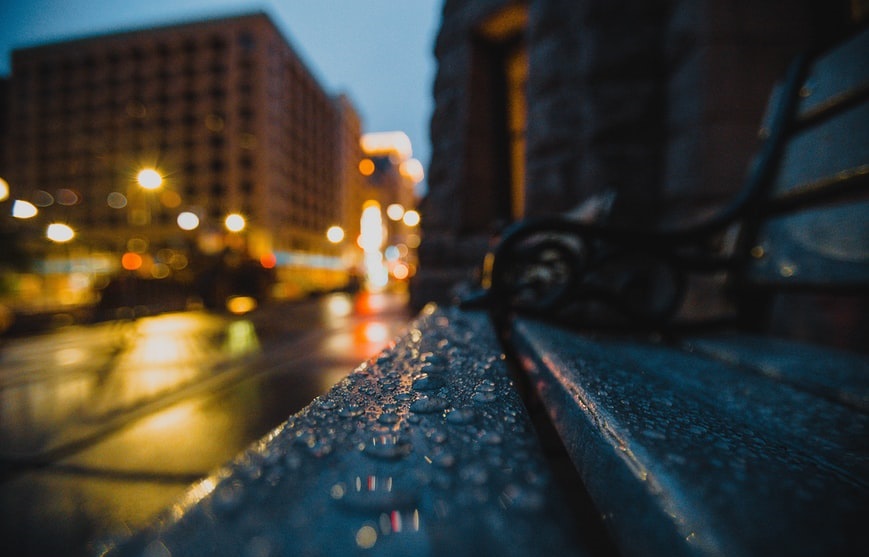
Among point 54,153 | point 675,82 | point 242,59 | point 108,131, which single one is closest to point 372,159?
point 242,59

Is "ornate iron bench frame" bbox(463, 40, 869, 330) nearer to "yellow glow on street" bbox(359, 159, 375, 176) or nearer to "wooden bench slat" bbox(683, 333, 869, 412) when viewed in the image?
"wooden bench slat" bbox(683, 333, 869, 412)

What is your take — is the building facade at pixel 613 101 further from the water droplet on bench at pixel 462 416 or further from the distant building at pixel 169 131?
the distant building at pixel 169 131

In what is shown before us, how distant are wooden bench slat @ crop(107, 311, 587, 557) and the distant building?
24.8 m

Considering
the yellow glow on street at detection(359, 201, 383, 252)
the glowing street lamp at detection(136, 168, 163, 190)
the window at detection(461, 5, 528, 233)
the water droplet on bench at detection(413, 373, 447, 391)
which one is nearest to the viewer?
the water droplet on bench at detection(413, 373, 447, 391)

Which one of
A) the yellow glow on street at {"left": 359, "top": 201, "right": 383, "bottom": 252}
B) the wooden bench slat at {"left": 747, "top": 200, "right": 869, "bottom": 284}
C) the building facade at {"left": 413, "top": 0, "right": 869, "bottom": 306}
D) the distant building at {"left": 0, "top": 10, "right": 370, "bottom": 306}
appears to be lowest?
the wooden bench slat at {"left": 747, "top": 200, "right": 869, "bottom": 284}

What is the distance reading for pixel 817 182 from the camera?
1.11 meters

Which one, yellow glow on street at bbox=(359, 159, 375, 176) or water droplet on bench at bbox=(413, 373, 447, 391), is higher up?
yellow glow on street at bbox=(359, 159, 375, 176)

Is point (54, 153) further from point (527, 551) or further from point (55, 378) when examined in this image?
point (527, 551)

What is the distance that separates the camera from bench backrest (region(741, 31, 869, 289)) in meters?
0.99

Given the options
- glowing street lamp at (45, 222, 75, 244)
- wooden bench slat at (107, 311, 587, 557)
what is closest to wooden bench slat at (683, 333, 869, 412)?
wooden bench slat at (107, 311, 587, 557)

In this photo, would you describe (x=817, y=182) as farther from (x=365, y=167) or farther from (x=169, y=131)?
(x=365, y=167)

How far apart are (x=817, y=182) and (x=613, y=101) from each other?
6.31 ft

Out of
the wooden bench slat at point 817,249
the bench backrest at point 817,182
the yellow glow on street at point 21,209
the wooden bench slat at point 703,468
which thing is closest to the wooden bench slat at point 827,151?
the bench backrest at point 817,182

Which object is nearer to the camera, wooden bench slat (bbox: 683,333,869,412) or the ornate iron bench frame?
wooden bench slat (bbox: 683,333,869,412)
